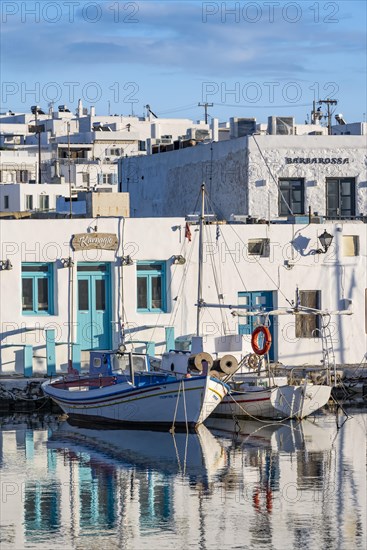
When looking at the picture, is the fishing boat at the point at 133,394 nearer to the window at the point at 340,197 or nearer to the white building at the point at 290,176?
the white building at the point at 290,176

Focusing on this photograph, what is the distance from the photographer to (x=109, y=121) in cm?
11456

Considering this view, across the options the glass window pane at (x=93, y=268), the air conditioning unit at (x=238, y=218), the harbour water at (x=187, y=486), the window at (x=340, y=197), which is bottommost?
the harbour water at (x=187, y=486)

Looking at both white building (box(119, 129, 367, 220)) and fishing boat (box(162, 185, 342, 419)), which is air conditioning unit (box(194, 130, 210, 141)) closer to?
white building (box(119, 129, 367, 220))

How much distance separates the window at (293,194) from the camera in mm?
42000

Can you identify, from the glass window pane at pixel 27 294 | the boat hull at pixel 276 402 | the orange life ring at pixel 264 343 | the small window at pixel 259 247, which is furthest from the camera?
the small window at pixel 259 247

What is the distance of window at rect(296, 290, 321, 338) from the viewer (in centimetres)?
3847

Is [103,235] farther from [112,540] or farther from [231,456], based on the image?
[112,540]

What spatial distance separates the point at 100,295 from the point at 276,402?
6923 millimetres

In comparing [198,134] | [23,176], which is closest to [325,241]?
[198,134]

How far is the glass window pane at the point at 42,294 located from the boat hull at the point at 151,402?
384cm

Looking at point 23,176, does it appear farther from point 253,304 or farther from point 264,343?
point 264,343

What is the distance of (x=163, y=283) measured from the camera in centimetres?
3759

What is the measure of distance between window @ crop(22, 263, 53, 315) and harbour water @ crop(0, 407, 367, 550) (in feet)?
13.6

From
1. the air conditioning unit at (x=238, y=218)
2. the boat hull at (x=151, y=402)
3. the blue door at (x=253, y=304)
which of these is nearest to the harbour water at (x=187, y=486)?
the boat hull at (x=151, y=402)
